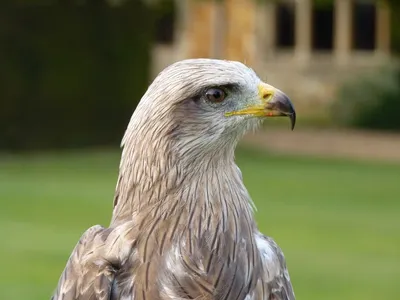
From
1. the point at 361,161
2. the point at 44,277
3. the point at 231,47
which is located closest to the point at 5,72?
the point at 361,161

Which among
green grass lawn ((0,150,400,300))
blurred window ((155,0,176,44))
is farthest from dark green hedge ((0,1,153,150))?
blurred window ((155,0,176,44))

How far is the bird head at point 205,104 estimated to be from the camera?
183 inches

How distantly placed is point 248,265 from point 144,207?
0.47 metres

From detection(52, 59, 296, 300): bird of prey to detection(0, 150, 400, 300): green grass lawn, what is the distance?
25.1 ft

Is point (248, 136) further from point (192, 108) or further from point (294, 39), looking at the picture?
point (192, 108)

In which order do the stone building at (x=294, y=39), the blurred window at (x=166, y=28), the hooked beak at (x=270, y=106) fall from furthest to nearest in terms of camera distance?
the blurred window at (x=166, y=28)
the stone building at (x=294, y=39)
the hooked beak at (x=270, y=106)

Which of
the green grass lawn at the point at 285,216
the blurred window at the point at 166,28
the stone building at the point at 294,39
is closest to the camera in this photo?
the green grass lawn at the point at 285,216

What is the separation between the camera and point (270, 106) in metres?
4.81

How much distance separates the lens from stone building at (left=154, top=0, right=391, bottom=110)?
1780 inches

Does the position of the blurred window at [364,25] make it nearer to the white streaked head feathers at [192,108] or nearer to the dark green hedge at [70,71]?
the dark green hedge at [70,71]

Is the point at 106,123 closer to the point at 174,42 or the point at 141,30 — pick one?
the point at 141,30

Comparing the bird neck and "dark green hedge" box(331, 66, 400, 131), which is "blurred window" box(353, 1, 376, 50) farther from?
the bird neck

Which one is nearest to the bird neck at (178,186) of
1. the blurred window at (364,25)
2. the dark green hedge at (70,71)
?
the dark green hedge at (70,71)

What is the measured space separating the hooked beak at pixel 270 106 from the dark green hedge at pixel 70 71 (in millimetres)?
23735
